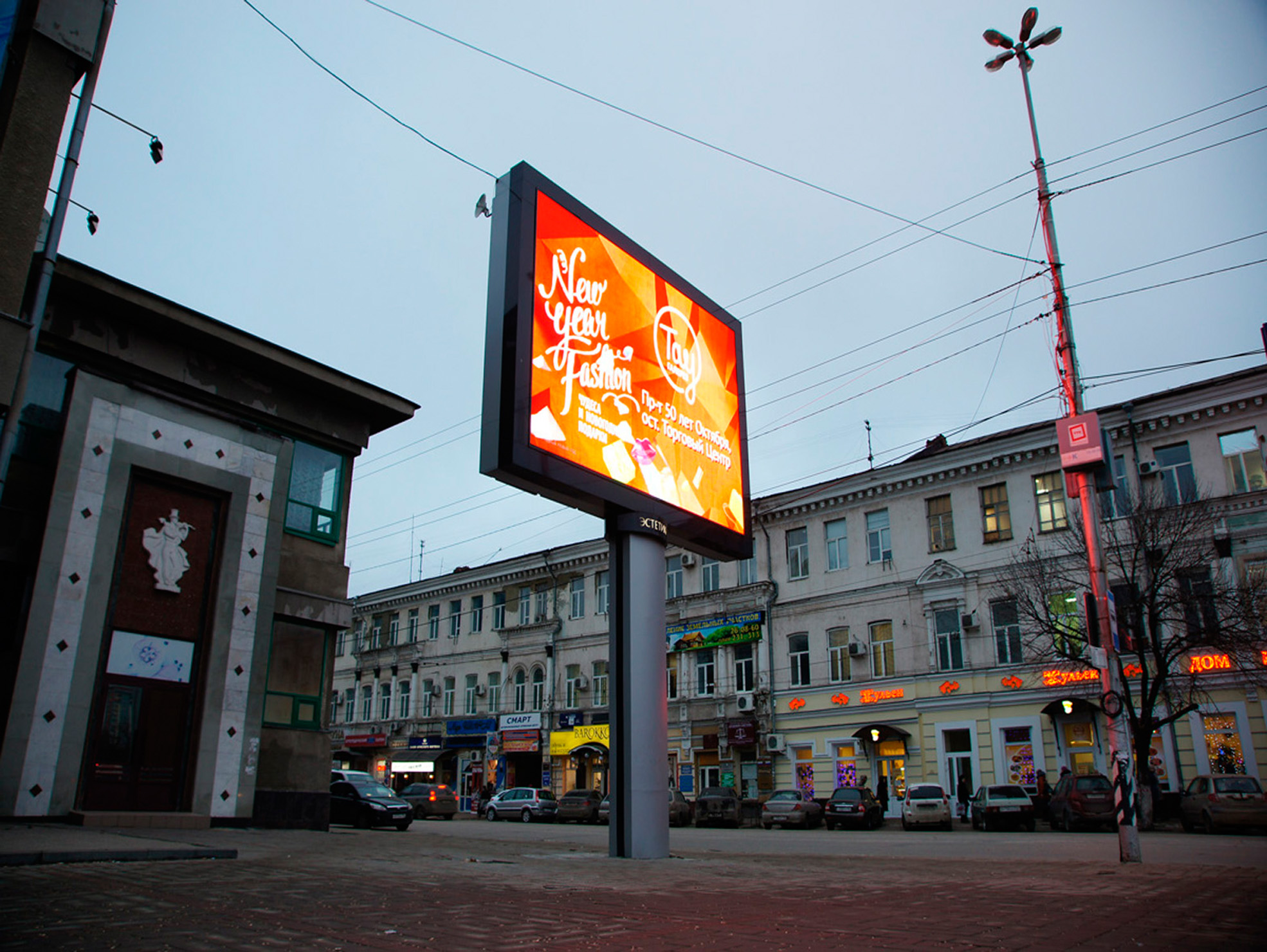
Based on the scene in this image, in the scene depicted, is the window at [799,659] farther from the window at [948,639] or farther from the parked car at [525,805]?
the parked car at [525,805]

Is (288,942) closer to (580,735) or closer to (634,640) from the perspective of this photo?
(634,640)

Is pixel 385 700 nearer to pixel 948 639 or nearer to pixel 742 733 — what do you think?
pixel 742 733

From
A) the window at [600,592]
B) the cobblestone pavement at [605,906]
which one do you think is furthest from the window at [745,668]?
the cobblestone pavement at [605,906]

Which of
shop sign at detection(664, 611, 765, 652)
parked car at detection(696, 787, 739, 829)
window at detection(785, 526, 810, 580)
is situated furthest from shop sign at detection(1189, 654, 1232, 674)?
shop sign at detection(664, 611, 765, 652)

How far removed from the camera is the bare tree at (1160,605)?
25.4m

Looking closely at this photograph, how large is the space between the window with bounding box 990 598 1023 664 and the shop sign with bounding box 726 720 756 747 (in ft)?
35.4

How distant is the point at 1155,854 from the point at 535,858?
34.3 feet

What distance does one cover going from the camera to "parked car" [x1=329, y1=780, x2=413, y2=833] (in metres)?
25.2

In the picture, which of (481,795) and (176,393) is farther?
(481,795)

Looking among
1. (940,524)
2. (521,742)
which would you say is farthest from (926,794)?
(521,742)

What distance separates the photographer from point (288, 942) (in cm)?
512

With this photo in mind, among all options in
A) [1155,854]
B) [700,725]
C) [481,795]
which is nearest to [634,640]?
[1155,854]

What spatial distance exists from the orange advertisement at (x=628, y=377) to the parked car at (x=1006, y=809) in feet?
52.5

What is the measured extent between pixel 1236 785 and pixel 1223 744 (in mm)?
4452
